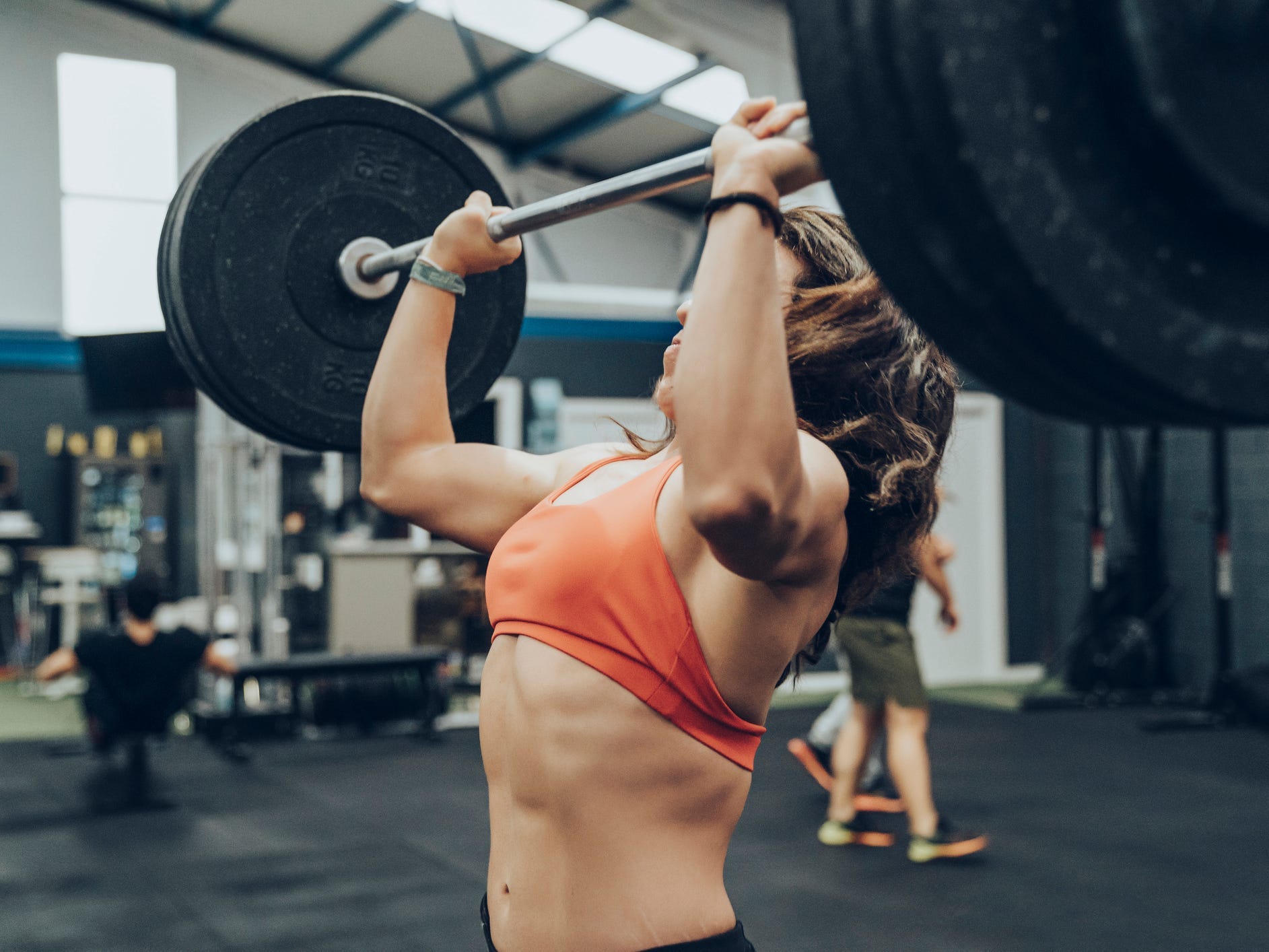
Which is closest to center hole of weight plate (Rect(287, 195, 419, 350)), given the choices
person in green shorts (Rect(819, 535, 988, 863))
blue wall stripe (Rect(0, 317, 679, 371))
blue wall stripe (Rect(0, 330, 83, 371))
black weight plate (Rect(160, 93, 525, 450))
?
black weight plate (Rect(160, 93, 525, 450))

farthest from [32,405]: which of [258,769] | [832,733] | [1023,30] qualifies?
[1023,30]

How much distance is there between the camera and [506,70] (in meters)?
9.16

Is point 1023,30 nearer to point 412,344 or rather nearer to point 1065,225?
point 1065,225

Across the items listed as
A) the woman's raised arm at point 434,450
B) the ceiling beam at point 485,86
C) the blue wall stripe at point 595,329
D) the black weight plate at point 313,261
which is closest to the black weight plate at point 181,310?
the black weight plate at point 313,261

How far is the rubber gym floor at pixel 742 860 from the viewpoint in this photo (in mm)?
2914

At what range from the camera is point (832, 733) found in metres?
4.18

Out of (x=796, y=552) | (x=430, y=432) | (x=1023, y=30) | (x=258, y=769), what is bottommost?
(x=258, y=769)

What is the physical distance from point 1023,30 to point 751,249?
0.22 meters

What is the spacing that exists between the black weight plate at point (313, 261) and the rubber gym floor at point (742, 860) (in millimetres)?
1842

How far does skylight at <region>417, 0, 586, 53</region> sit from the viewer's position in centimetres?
817

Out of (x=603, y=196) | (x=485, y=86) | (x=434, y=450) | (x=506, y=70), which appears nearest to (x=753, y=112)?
(x=603, y=196)

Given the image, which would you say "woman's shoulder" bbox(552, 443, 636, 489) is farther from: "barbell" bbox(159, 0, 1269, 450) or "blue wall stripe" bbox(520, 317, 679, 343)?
"blue wall stripe" bbox(520, 317, 679, 343)

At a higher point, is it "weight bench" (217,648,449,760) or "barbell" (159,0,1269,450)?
"barbell" (159,0,1269,450)

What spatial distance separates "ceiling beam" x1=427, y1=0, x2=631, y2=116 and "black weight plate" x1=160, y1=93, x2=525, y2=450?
6.56m
